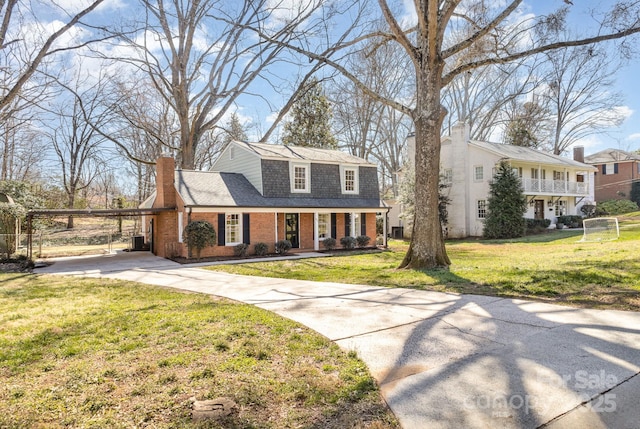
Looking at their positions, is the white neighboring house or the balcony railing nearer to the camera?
the white neighboring house

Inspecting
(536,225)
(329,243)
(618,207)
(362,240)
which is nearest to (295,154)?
(329,243)

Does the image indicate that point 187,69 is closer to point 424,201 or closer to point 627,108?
point 424,201

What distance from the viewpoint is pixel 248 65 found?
23266 mm

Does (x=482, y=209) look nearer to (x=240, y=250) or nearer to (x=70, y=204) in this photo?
(x=240, y=250)

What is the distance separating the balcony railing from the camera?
91.5 feet

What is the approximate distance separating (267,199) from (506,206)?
640 inches

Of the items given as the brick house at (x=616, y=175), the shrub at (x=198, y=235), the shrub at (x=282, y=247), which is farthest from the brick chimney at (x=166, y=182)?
the brick house at (x=616, y=175)

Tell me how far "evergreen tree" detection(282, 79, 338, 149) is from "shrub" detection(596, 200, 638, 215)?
26.8 metres

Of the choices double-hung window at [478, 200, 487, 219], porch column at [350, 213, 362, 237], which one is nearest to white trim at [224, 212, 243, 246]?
porch column at [350, 213, 362, 237]

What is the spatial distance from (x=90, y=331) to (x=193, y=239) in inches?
413

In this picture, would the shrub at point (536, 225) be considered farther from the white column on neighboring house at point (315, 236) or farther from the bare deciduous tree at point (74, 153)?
the bare deciduous tree at point (74, 153)

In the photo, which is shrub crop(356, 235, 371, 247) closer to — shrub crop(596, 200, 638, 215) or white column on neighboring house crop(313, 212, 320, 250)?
white column on neighboring house crop(313, 212, 320, 250)

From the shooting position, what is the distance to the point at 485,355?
3.92 metres

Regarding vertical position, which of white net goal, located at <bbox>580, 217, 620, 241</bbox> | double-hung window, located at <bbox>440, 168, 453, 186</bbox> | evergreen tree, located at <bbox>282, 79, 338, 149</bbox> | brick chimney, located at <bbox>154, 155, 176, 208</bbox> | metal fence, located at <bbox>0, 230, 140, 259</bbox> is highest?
evergreen tree, located at <bbox>282, 79, 338, 149</bbox>
